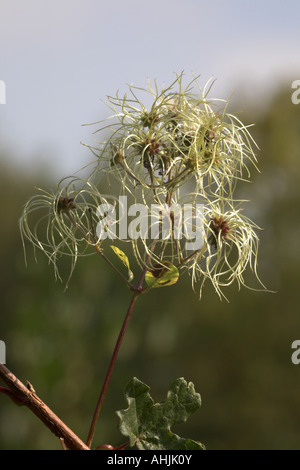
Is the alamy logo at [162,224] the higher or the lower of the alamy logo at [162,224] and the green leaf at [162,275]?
the higher

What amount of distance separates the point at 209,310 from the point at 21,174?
15.0 feet

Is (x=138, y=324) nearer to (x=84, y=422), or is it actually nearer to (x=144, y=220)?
(x=84, y=422)

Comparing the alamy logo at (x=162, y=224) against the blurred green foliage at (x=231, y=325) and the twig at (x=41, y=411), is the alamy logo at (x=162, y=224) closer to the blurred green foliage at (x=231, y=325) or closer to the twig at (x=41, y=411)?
the twig at (x=41, y=411)

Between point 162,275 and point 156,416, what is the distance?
0.51 ft

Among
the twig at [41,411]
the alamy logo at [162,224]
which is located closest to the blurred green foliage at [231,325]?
the alamy logo at [162,224]

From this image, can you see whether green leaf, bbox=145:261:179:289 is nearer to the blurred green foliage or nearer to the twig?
the twig

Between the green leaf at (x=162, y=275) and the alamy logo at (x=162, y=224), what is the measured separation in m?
0.03

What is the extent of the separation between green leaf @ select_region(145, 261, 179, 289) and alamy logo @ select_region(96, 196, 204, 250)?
0.03 m

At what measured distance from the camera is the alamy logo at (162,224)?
0.76 metres

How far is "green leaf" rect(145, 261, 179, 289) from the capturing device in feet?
2.40

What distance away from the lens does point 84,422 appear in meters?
7.88

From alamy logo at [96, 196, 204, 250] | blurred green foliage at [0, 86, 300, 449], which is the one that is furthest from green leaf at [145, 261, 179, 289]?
blurred green foliage at [0, 86, 300, 449]

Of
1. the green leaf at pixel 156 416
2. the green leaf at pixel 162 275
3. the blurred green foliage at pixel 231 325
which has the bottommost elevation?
the blurred green foliage at pixel 231 325

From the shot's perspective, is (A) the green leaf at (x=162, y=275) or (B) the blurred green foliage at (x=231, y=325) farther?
(B) the blurred green foliage at (x=231, y=325)
